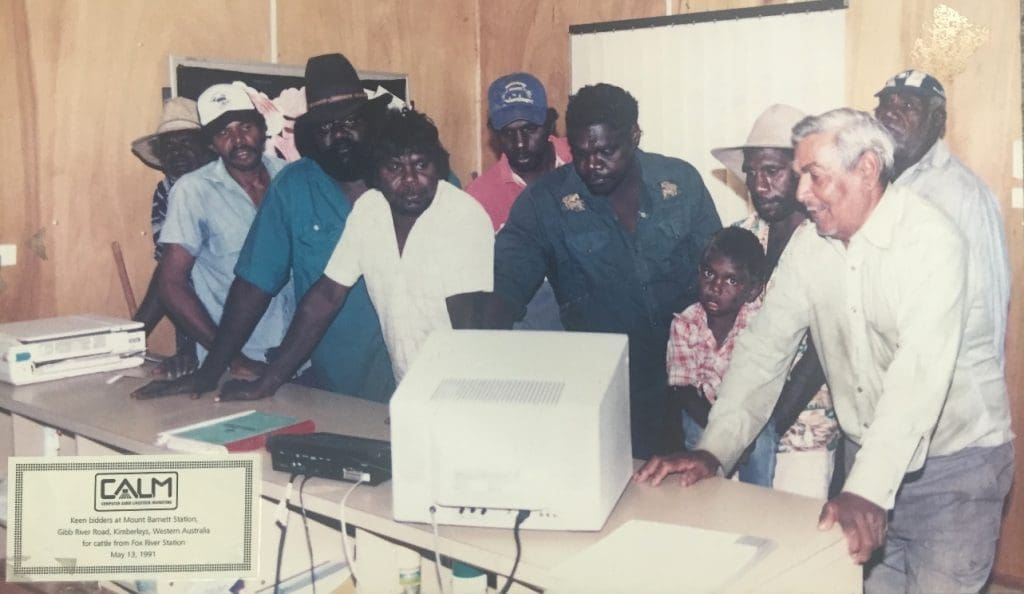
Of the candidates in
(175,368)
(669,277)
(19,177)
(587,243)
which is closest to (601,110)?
(587,243)

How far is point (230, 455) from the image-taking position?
178 cm

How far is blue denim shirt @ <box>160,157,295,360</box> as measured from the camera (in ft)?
9.14

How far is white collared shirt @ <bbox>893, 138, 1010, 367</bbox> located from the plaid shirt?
58 centimetres

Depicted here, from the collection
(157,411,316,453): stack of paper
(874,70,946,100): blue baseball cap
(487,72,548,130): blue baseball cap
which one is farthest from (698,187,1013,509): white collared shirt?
(487,72,548,130): blue baseball cap

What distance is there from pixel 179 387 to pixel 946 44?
1.89 meters

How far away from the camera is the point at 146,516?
A: 1.78 metres

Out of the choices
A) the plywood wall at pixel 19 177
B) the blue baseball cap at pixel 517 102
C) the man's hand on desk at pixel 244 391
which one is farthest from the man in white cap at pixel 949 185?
the plywood wall at pixel 19 177

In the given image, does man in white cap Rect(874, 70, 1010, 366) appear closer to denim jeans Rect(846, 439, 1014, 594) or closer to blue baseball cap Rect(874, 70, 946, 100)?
blue baseball cap Rect(874, 70, 946, 100)

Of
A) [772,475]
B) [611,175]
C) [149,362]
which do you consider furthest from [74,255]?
[772,475]

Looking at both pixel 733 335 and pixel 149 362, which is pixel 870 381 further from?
pixel 149 362

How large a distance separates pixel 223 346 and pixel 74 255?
27.3 inches

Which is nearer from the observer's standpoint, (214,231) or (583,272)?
(583,272)

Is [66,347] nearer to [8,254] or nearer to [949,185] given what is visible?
[8,254]

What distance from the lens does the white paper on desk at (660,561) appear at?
1259 millimetres
